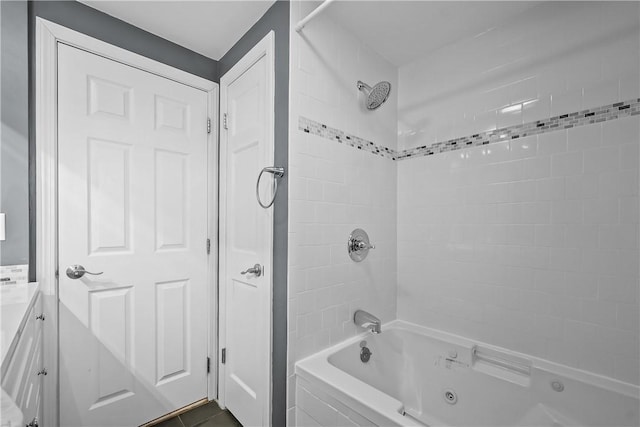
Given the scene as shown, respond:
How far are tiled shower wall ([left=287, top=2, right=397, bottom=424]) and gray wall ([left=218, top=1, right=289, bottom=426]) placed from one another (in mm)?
40

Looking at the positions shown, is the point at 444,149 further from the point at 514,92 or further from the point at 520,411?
the point at 520,411

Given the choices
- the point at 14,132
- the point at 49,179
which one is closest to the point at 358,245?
the point at 49,179

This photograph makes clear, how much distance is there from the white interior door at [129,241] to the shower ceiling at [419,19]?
3.64ft

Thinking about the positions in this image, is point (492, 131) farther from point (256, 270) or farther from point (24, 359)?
point (24, 359)

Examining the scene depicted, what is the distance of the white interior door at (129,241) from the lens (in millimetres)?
1523

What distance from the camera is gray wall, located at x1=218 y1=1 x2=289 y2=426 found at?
1.48 m

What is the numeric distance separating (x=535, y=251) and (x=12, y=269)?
2.53 metres

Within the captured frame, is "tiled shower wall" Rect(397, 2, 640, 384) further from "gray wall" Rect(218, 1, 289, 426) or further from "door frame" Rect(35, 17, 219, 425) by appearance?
"door frame" Rect(35, 17, 219, 425)

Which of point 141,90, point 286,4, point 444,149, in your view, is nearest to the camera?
point 286,4

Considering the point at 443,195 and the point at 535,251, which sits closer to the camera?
the point at 535,251

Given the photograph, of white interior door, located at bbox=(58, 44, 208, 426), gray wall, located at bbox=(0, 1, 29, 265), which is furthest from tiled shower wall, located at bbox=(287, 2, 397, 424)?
gray wall, located at bbox=(0, 1, 29, 265)

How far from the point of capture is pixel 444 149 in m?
1.86

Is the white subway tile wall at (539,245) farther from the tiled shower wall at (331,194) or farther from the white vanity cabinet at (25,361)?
the white vanity cabinet at (25,361)

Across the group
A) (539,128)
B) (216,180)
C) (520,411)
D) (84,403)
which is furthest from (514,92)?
(84,403)
